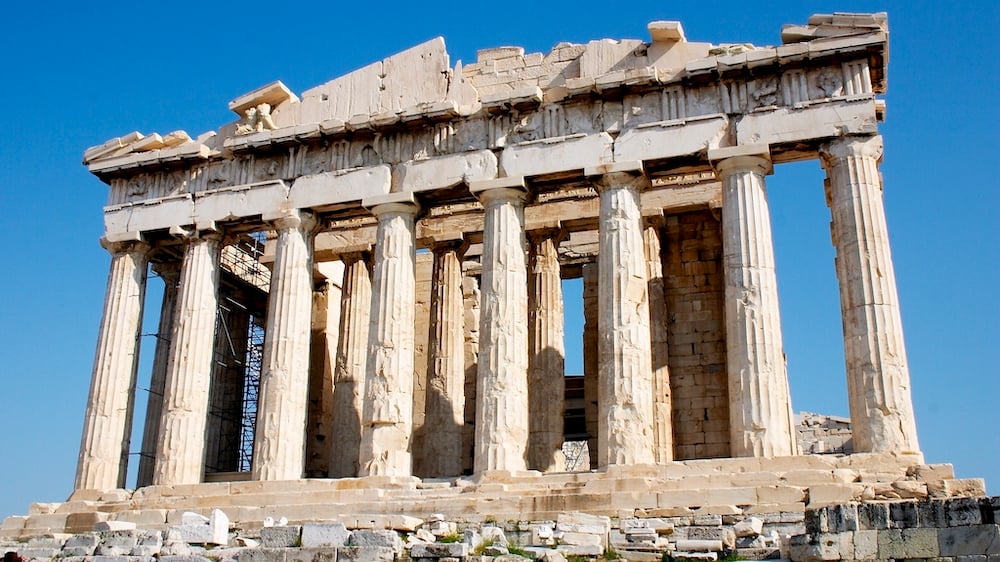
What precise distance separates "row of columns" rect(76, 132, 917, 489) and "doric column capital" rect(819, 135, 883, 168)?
0.03 m

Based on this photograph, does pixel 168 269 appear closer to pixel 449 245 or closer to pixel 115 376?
pixel 115 376

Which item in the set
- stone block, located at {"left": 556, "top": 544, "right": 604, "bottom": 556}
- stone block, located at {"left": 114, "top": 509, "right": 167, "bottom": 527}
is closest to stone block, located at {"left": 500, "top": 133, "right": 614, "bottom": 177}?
stone block, located at {"left": 556, "top": 544, "right": 604, "bottom": 556}

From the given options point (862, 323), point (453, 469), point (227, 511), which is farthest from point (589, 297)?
point (227, 511)

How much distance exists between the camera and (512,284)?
71.1ft

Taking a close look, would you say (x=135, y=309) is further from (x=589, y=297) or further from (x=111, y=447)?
(x=589, y=297)

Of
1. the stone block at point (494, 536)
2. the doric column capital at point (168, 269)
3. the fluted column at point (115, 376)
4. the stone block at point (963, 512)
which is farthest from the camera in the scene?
the doric column capital at point (168, 269)

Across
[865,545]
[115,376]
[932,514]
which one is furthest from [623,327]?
[115,376]

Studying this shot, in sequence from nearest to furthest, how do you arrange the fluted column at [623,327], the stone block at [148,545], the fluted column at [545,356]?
the stone block at [148,545]
the fluted column at [623,327]
the fluted column at [545,356]

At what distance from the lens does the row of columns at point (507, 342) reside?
63.2ft

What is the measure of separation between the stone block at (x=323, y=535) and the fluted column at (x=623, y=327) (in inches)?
259

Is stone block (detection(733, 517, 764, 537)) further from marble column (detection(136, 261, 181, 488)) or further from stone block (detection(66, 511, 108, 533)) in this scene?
marble column (detection(136, 261, 181, 488))

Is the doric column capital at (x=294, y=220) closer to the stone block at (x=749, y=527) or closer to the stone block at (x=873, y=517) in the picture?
the stone block at (x=749, y=527)

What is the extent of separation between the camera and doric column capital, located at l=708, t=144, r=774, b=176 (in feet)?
67.5

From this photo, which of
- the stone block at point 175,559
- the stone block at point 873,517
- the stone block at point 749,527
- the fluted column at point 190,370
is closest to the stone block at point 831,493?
the stone block at point 749,527
